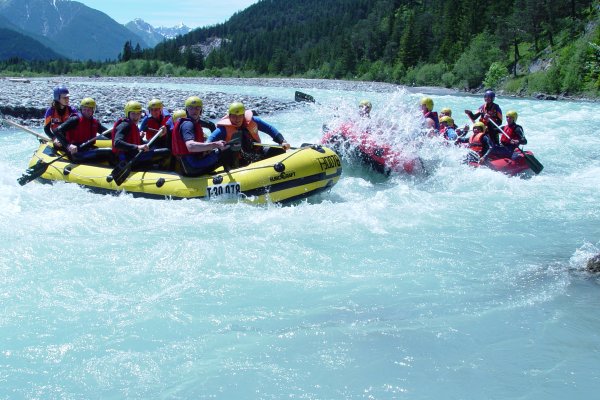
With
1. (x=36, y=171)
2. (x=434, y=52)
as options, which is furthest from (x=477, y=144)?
(x=434, y=52)

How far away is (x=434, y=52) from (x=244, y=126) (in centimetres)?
6551

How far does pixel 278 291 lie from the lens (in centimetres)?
534

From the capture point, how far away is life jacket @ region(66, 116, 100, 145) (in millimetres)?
9484

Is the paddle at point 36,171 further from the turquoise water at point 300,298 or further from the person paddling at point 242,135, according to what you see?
the person paddling at point 242,135

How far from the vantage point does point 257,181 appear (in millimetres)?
7816

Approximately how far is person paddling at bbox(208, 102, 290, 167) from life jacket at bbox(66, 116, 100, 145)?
2.62m

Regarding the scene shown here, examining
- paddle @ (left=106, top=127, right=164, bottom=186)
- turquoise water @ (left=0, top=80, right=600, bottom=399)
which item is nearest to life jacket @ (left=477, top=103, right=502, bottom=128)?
turquoise water @ (left=0, top=80, right=600, bottom=399)

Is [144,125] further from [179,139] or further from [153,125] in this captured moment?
[179,139]

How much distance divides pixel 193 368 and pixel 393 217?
4.29 meters

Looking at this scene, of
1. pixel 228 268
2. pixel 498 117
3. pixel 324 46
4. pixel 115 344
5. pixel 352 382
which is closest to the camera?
pixel 352 382

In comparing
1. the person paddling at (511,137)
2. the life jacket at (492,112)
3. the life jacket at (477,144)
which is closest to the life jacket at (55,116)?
the life jacket at (477,144)

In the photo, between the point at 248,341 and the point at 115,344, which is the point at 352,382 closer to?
the point at 248,341

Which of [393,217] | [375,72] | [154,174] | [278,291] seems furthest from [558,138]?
[375,72]

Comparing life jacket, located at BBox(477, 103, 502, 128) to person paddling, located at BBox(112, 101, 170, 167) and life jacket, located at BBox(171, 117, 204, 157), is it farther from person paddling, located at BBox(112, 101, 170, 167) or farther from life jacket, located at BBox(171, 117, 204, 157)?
person paddling, located at BBox(112, 101, 170, 167)
